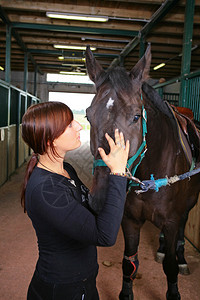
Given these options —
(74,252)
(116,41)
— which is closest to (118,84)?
(74,252)

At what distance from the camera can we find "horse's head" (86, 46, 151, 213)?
1.19 meters

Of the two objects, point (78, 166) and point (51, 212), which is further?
point (78, 166)

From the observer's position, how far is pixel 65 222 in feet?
2.98

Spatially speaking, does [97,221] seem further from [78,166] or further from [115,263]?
[78,166]

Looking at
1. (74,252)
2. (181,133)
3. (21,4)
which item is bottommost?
(74,252)

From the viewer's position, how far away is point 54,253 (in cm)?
105

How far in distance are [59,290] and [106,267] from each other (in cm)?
171

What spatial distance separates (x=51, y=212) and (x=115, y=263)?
2.07 metres

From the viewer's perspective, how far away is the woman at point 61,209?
92cm

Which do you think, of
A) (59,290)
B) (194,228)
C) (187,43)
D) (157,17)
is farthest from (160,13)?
(59,290)

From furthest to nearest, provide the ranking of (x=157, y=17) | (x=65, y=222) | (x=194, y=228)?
(x=157, y=17)
(x=194, y=228)
(x=65, y=222)

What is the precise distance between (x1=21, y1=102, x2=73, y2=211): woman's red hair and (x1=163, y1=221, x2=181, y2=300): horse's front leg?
4.06 ft

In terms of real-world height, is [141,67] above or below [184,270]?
above

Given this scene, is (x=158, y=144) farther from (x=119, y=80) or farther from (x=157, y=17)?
(x=157, y=17)
